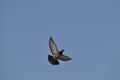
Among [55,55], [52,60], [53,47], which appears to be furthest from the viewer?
[53,47]

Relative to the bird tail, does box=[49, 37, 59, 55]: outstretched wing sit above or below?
above

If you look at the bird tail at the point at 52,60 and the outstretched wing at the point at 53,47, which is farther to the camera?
the outstretched wing at the point at 53,47

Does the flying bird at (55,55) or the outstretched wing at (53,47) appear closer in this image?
the flying bird at (55,55)

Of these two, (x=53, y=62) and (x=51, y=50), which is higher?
(x=51, y=50)

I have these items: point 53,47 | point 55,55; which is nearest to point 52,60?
point 55,55

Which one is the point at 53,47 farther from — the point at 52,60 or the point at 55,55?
the point at 52,60

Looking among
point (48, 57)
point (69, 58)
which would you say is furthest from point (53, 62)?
point (69, 58)

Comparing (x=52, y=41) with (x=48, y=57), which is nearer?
(x=48, y=57)

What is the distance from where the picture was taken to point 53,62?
21328 mm

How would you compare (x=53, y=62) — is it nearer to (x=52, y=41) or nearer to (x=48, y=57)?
(x=48, y=57)

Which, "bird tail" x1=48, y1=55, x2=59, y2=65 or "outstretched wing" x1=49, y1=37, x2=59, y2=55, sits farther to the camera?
"outstretched wing" x1=49, y1=37, x2=59, y2=55

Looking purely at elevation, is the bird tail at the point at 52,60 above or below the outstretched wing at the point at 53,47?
below

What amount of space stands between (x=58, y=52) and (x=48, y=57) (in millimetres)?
898

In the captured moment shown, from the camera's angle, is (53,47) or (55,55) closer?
(55,55)
